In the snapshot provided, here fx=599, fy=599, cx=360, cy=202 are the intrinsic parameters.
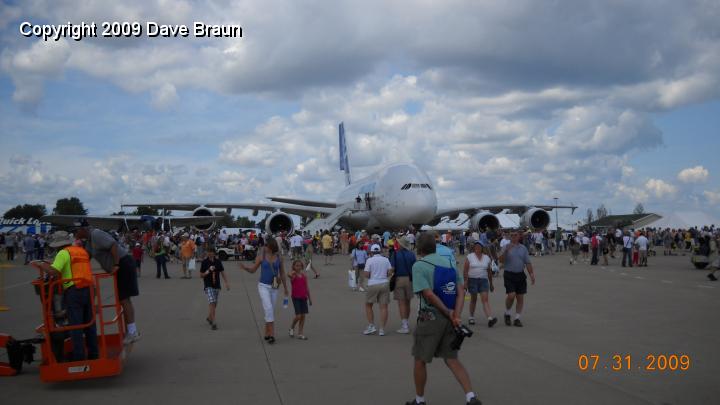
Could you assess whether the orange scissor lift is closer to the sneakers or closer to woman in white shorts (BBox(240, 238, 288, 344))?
the sneakers

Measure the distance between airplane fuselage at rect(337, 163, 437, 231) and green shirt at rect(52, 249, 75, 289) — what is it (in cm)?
2328

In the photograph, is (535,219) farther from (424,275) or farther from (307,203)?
(424,275)

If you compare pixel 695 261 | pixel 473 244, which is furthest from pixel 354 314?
pixel 695 261

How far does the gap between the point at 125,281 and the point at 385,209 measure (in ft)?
78.8

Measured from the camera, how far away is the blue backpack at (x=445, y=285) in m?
5.55

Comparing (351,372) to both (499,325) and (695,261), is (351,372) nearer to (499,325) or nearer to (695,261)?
(499,325)

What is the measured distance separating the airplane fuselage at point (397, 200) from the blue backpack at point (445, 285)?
927 inches

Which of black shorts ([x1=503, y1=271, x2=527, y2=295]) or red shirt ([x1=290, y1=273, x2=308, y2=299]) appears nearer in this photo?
red shirt ([x1=290, y1=273, x2=308, y2=299])

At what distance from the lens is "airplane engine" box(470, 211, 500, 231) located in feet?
116

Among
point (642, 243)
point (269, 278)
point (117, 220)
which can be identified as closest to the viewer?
point (269, 278)

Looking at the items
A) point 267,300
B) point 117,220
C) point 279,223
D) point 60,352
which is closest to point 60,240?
point 60,352

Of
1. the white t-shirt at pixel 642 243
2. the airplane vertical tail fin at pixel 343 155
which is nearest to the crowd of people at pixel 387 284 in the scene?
the white t-shirt at pixel 642 243

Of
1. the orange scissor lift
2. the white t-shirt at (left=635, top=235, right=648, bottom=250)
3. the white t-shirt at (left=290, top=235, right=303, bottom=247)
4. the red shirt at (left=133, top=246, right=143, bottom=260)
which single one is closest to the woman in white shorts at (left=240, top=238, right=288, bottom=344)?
the orange scissor lift

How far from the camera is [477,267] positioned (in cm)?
1007
